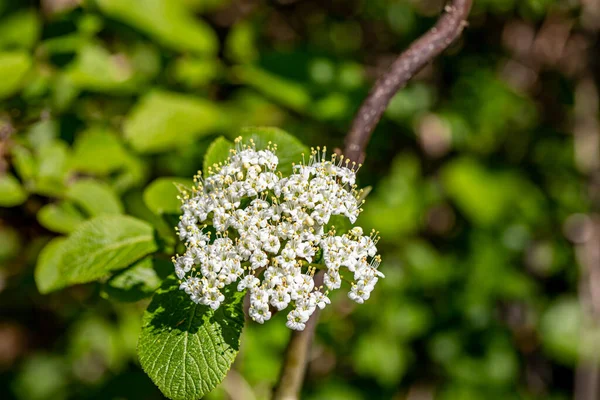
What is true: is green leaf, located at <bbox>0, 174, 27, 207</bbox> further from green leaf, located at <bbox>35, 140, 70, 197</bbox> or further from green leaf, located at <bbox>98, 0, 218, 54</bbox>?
green leaf, located at <bbox>98, 0, 218, 54</bbox>

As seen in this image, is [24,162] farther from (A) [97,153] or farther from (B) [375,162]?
(B) [375,162]

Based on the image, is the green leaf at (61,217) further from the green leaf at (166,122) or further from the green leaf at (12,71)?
the green leaf at (12,71)

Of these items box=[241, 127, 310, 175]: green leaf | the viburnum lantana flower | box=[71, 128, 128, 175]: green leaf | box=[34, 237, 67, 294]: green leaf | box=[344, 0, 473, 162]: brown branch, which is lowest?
box=[34, 237, 67, 294]: green leaf

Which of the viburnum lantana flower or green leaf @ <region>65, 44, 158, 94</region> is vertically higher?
green leaf @ <region>65, 44, 158, 94</region>

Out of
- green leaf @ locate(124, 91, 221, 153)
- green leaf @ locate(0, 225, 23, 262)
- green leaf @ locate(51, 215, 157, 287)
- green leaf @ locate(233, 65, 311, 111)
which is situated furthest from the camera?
green leaf @ locate(0, 225, 23, 262)

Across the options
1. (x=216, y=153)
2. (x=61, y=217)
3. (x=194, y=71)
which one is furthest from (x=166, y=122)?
(x=216, y=153)

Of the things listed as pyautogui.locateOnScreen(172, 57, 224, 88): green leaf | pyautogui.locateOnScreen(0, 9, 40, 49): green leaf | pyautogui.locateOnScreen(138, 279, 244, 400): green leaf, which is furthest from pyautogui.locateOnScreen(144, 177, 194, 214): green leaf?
pyautogui.locateOnScreen(0, 9, 40, 49): green leaf
